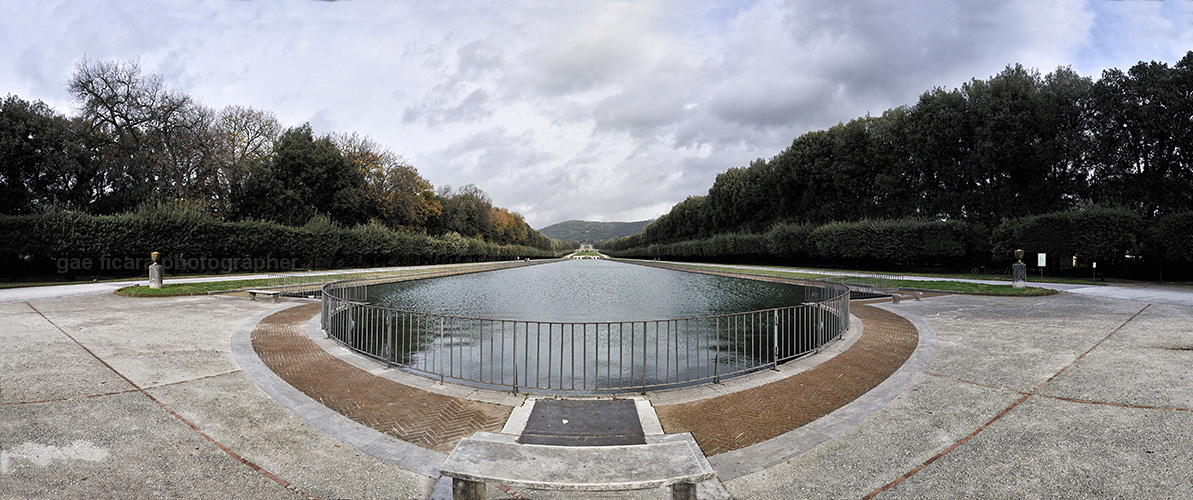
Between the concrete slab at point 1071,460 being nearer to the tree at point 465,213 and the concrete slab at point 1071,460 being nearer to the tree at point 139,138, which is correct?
the tree at point 139,138

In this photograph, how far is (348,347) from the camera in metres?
8.02

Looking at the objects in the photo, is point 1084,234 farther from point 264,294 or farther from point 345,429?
point 264,294

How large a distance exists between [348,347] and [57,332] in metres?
→ 6.06

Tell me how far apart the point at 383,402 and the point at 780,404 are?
479 centimetres

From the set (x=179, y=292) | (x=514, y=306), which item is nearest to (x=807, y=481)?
(x=514, y=306)

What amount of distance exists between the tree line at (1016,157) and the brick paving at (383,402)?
111 feet

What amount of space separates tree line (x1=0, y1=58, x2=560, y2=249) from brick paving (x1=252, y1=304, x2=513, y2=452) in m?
29.7

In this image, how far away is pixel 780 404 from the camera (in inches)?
207

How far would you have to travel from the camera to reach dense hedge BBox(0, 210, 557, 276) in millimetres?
22125

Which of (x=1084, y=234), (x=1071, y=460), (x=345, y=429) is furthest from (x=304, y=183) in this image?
(x=1084, y=234)

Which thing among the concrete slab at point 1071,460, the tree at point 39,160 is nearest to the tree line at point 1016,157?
the concrete slab at point 1071,460

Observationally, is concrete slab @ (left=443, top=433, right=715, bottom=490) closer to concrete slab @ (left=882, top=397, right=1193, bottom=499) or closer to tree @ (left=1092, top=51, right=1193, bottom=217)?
concrete slab @ (left=882, top=397, right=1193, bottom=499)

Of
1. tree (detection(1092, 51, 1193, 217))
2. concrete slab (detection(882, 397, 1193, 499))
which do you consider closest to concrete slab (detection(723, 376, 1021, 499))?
concrete slab (detection(882, 397, 1193, 499))

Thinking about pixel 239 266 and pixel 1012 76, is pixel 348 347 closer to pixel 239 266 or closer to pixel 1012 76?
pixel 239 266
